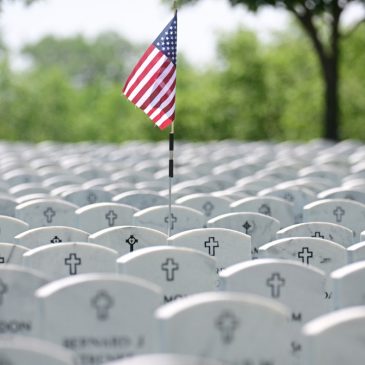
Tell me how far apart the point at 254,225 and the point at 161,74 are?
4.87 ft

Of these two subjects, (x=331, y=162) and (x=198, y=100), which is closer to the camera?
(x=331, y=162)

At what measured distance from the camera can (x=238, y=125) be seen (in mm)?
52188

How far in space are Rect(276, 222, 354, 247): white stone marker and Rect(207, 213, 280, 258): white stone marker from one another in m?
0.57

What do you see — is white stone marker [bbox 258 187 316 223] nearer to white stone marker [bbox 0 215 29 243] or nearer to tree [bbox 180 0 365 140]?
white stone marker [bbox 0 215 29 243]

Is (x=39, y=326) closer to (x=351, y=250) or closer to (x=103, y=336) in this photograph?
(x=103, y=336)

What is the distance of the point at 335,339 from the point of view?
219 inches

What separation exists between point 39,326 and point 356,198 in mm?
6129

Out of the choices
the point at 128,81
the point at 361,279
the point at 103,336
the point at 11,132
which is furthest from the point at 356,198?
the point at 11,132

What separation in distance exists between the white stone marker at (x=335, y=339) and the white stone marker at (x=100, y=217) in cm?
451

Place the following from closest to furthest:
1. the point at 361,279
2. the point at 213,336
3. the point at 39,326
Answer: the point at 213,336, the point at 39,326, the point at 361,279

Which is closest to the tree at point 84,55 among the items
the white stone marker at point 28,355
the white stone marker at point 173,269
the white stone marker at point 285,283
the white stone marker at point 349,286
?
the white stone marker at point 173,269

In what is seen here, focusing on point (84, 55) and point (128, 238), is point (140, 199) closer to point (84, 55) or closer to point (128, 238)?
point (128, 238)

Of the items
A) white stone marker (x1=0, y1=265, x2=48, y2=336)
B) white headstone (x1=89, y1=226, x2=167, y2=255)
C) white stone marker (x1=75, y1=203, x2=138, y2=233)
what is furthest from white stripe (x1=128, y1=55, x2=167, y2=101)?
white stone marker (x1=0, y1=265, x2=48, y2=336)

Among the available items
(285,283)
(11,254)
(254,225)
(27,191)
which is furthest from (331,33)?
(285,283)
